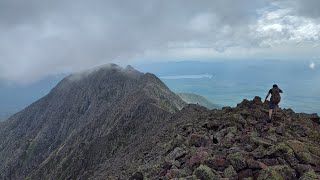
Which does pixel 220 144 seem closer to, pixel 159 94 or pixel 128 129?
pixel 128 129

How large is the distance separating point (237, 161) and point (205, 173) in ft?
8.65

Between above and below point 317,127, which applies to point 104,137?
below

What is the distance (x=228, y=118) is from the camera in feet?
125

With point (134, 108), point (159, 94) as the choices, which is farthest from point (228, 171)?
point (159, 94)

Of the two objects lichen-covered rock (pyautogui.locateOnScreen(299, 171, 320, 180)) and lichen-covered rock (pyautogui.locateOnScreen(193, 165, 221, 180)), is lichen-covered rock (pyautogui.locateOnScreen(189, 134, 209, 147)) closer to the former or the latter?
lichen-covered rock (pyautogui.locateOnScreen(193, 165, 221, 180))

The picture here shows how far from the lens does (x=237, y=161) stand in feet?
87.8

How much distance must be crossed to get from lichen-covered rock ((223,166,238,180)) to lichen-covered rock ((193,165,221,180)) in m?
0.65

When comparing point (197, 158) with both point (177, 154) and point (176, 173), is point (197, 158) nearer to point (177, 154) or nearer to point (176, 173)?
point (176, 173)

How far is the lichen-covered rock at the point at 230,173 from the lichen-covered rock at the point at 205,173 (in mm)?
646

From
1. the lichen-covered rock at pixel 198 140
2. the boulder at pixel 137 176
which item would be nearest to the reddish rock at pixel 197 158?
the lichen-covered rock at pixel 198 140

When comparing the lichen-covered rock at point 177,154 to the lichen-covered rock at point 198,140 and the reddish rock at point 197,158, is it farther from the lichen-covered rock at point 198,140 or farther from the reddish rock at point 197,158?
the reddish rock at point 197,158

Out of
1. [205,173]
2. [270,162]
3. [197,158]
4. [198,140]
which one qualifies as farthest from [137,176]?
[270,162]

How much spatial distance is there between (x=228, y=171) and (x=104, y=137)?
360 feet

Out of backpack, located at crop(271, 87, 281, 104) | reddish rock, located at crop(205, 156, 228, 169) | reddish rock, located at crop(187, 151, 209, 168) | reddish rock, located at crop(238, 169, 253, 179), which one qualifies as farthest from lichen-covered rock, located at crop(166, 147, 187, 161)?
backpack, located at crop(271, 87, 281, 104)
